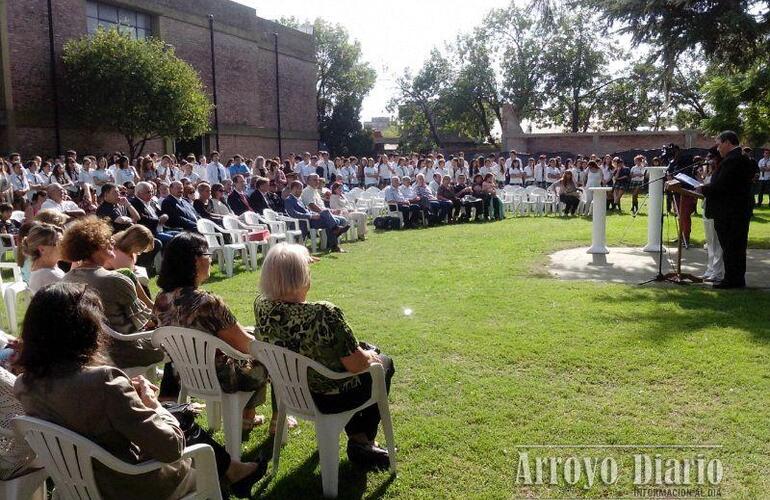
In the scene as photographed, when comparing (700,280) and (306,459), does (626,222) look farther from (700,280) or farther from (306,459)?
(306,459)

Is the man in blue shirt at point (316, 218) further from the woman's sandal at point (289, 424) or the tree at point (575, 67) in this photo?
the tree at point (575, 67)

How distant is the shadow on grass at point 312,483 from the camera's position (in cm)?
356

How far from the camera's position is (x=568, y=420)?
4348mm

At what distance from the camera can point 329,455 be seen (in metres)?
3.46

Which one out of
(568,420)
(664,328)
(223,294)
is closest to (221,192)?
(223,294)

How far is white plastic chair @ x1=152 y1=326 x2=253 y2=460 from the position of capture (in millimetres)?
3682

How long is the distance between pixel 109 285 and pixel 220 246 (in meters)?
6.04

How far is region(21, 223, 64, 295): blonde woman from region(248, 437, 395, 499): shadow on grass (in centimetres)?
228

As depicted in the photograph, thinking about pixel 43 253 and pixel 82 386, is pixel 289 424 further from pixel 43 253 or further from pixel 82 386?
pixel 43 253

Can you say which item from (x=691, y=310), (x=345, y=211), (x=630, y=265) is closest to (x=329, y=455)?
(x=691, y=310)

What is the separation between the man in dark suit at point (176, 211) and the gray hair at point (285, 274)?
7.52 m

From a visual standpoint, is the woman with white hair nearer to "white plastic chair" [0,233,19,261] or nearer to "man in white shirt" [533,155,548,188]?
"white plastic chair" [0,233,19,261]

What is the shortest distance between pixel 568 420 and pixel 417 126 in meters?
46.9

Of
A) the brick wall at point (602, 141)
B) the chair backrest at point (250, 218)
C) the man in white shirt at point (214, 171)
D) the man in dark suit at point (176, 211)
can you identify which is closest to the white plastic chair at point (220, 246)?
the man in dark suit at point (176, 211)
